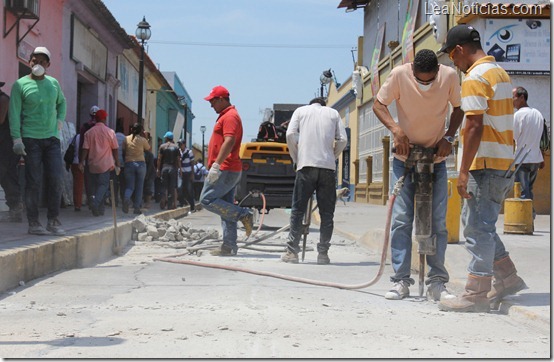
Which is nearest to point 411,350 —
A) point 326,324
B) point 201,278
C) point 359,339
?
point 359,339

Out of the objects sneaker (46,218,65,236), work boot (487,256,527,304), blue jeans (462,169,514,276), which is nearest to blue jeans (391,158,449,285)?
work boot (487,256,527,304)

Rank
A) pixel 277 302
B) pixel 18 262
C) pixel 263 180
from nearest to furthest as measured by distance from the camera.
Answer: pixel 277 302 < pixel 18 262 < pixel 263 180

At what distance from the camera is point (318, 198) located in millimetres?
8625

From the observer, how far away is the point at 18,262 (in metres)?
6.35

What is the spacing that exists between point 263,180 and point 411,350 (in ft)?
31.0

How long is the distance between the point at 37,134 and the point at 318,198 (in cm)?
301

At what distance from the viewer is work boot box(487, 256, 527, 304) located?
18.5 feet

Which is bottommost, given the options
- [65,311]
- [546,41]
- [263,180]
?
[65,311]

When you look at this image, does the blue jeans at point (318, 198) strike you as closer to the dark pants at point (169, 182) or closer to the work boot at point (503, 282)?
the work boot at point (503, 282)

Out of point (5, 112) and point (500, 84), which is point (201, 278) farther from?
Result: point (5, 112)

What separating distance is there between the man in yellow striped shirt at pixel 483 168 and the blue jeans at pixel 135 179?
10.2m

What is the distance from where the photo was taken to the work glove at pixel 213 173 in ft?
28.8

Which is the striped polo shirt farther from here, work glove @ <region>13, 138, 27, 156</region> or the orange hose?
work glove @ <region>13, 138, 27, 156</region>

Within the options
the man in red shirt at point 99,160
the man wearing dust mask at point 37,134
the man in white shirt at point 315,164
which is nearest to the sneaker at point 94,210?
the man in red shirt at point 99,160
